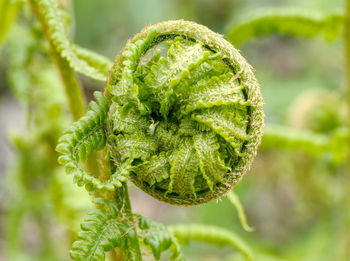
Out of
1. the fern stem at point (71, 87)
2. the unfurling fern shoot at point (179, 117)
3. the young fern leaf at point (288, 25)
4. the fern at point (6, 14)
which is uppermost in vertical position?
the young fern leaf at point (288, 25)

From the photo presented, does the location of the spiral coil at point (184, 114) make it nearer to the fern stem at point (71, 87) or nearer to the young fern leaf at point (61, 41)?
the young fern leaf at point (61, 41)

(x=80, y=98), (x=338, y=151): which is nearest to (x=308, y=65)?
(x=338, y=151)

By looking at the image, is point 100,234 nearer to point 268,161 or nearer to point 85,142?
point 85,142

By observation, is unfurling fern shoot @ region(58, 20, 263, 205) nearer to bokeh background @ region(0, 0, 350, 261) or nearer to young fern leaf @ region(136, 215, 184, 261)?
young fern leaf @ region(136, 215, 184, 261)

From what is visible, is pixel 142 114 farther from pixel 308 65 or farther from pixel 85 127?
pixel 308 65

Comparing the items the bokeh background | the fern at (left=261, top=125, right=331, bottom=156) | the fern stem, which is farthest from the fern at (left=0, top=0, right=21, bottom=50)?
the fern at (left=261, top=125, right=331, bottom=156)

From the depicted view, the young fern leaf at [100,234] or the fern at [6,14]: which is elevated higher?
the fern at [6,14]

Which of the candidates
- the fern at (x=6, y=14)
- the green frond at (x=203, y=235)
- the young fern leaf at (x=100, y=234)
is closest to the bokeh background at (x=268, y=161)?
the green frond at (x=203, y=235)
